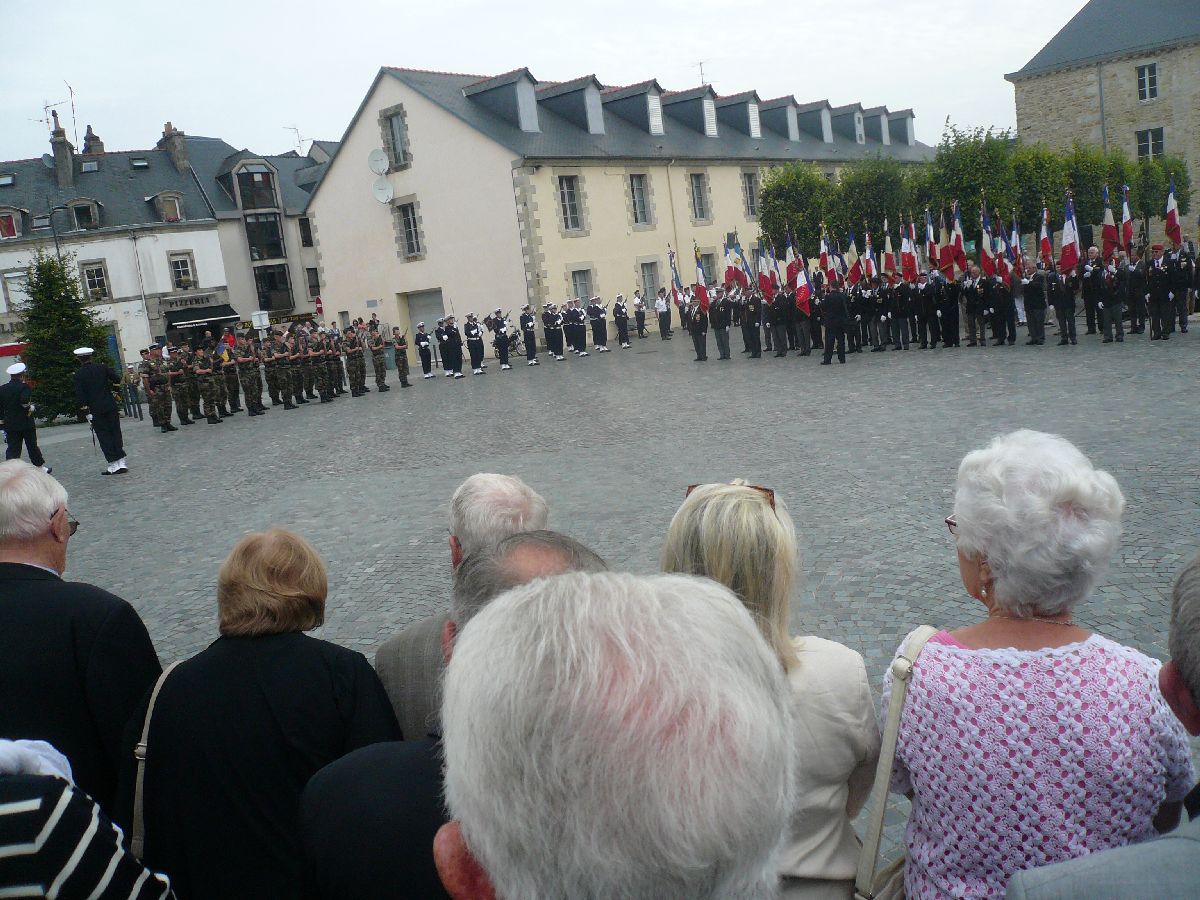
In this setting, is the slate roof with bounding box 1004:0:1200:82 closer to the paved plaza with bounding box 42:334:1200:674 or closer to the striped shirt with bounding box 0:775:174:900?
the paved plaza with bounding box 42:334:1200:674

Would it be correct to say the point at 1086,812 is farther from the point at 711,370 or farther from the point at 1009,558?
the point at 711,370

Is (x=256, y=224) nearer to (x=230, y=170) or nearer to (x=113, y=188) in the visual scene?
(x=230, y=170)

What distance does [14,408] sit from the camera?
14445 millimetres

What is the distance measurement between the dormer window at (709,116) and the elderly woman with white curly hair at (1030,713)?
41.8 metres

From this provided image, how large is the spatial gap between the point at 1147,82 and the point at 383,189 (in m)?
35.3

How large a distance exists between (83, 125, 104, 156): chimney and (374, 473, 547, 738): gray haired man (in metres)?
56.3

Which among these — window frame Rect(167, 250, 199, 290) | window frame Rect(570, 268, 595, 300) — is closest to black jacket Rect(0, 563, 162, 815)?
window frame Rect(570, 268, 595, 300)

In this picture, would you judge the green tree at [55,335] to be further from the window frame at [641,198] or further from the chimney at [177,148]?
the chimney at [177,148]

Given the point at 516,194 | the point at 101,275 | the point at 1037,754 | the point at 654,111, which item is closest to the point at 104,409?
the point at 1037,754

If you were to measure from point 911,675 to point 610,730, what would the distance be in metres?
1.14

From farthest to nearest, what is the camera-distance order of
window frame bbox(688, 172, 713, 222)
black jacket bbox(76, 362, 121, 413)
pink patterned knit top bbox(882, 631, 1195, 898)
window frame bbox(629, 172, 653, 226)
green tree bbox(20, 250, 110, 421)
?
window frame bbox(688, 172, 713, 222) → window frame bbox(629, 172, 653, 226) → green tree bbox(20, 250, 110, 421) → black jacket bbox(76, 362, 121, 413) → pink patterned knit top bbox(882, 631, 1195, 898)

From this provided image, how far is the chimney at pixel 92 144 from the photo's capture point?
166 feet

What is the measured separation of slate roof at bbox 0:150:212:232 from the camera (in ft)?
156

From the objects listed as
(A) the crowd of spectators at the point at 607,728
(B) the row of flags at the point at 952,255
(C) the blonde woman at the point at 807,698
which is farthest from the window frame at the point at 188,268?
(C) the blonde woman at the point at 807,698
